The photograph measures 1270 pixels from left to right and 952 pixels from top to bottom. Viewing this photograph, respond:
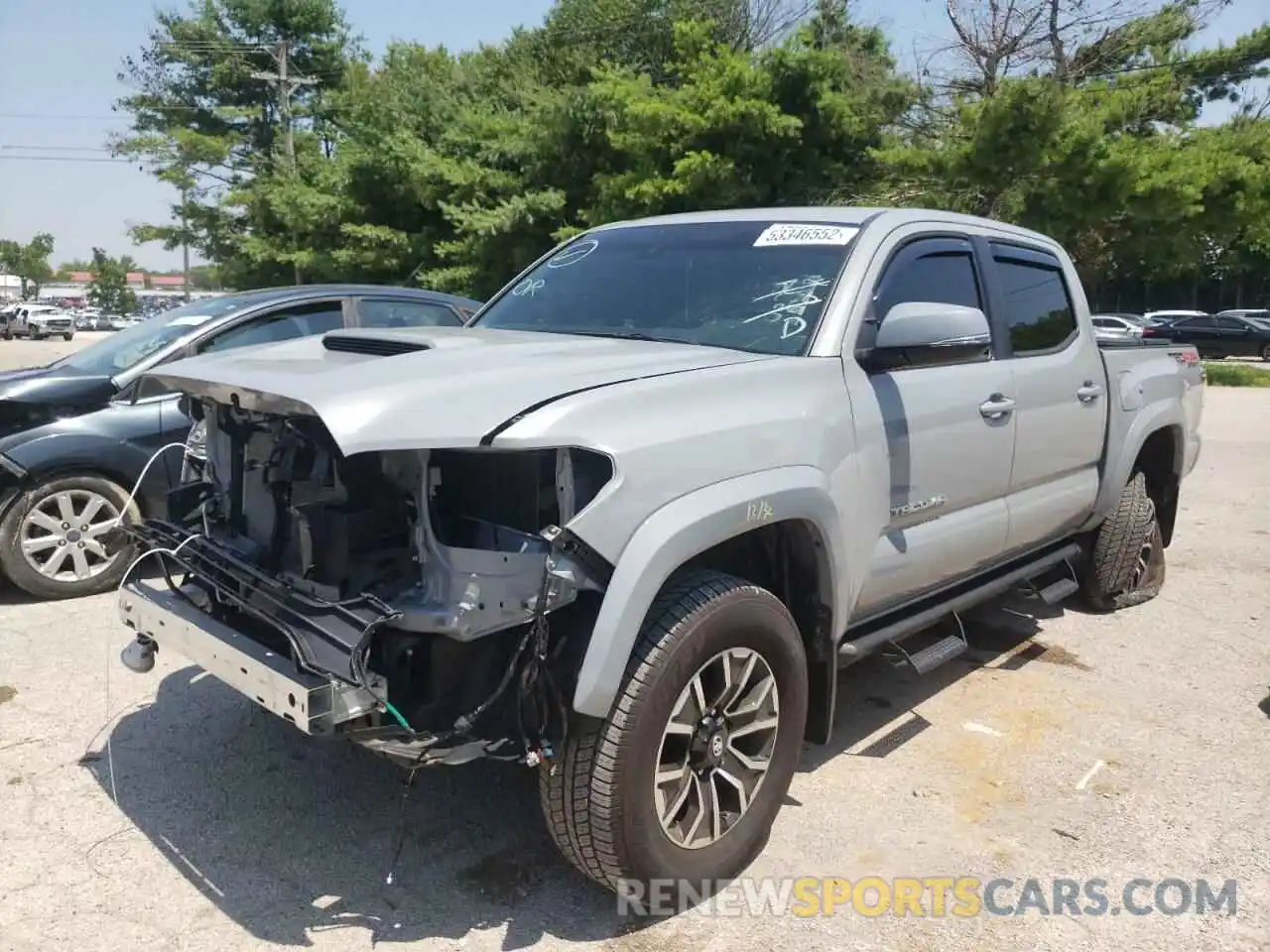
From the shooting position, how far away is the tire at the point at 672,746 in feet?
8.55

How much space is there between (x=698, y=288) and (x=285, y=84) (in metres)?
37.6

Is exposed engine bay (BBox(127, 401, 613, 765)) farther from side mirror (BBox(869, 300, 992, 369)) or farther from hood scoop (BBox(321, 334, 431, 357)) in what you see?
side mirror (BBox(869, 300, 992, 369))

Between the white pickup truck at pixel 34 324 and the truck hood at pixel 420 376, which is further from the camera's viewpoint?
the white pickup truck at pixel 34 324

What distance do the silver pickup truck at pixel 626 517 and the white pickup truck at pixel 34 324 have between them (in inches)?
2002

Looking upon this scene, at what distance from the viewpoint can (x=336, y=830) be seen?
130 inches

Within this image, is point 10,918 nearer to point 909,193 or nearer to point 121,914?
point 121,914

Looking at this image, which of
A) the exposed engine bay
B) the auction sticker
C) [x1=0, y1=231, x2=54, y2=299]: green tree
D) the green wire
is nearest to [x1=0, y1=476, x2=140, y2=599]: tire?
the exposed engine bay

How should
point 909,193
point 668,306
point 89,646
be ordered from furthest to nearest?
point 909,193
point 89,646
point 668,306

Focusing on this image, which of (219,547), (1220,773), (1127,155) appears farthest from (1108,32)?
(219,547)

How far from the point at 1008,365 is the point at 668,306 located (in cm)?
148

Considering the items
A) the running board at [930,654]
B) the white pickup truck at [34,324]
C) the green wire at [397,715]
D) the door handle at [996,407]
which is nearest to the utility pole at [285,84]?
the white pickup truck at [34,324]

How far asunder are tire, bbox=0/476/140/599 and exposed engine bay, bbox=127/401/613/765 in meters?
2.92

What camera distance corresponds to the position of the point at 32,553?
532cm

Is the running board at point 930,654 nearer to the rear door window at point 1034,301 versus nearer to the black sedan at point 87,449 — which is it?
the rear door window at point 1034,301
